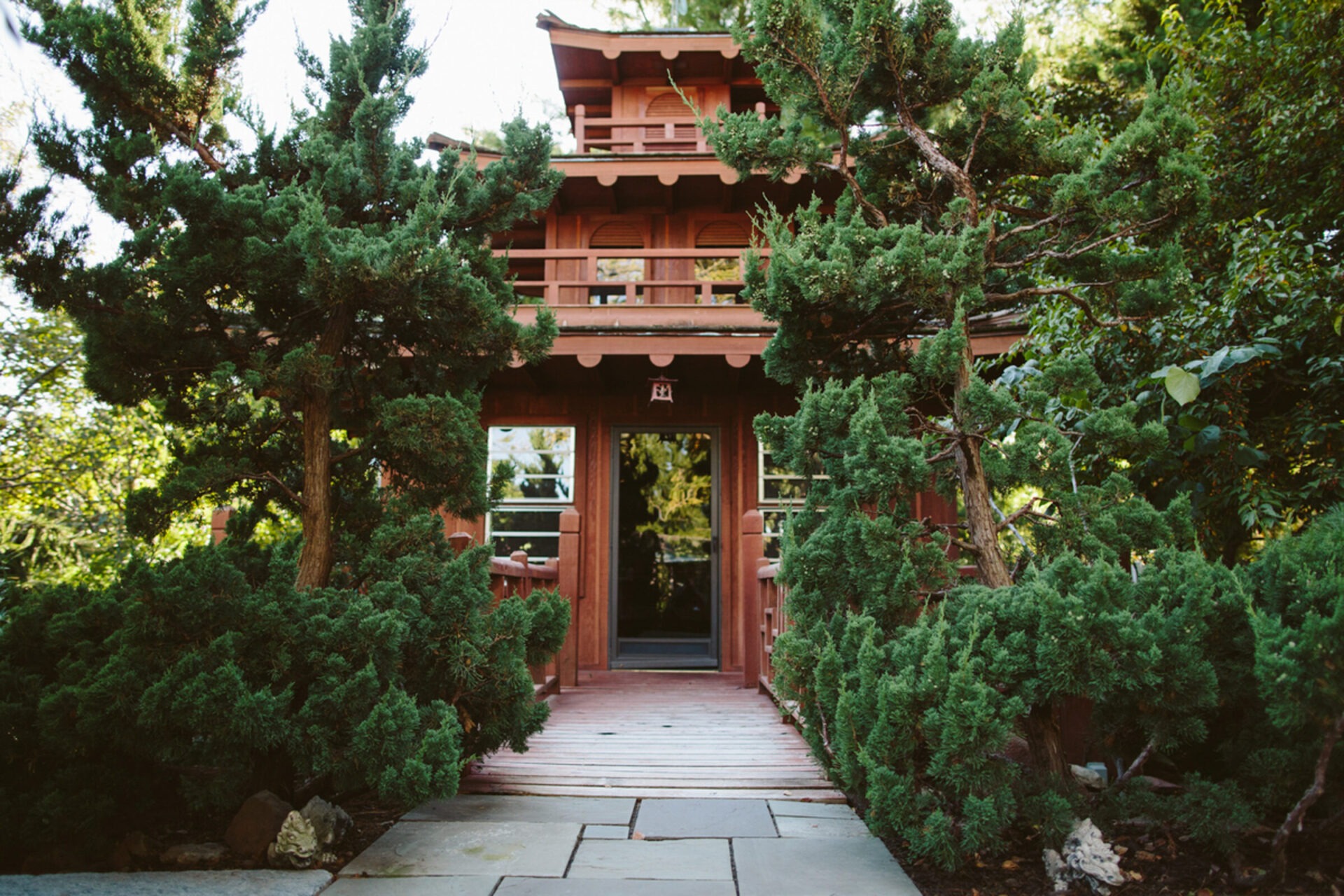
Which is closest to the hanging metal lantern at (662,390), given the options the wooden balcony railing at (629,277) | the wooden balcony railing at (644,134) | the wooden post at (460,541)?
the wooden balcony railing at (629,277)

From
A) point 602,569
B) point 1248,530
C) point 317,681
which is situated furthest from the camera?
point 602,569

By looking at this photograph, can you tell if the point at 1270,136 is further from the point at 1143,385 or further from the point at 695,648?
the point at 695,648

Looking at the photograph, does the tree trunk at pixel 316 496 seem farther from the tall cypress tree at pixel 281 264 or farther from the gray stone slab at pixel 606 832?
the gray stone slab at pixel 606 832

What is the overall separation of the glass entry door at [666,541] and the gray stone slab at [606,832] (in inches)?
212

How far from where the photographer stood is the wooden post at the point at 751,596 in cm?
643

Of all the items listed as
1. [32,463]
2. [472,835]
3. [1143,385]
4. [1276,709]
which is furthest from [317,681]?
[32,463]

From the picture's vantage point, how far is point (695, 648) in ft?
28.1

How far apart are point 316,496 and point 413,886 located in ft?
5.36

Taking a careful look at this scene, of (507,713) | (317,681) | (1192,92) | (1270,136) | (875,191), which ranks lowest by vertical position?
(507,713)

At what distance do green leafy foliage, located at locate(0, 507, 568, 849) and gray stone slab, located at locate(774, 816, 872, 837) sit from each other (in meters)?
1.23

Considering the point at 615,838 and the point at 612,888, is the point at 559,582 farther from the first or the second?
the point at 612,888

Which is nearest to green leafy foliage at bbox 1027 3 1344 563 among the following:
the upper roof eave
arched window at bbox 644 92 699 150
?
arched window at bbox 644 92 699 150

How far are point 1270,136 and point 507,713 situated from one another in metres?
5.05

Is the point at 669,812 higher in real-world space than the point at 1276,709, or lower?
lower
